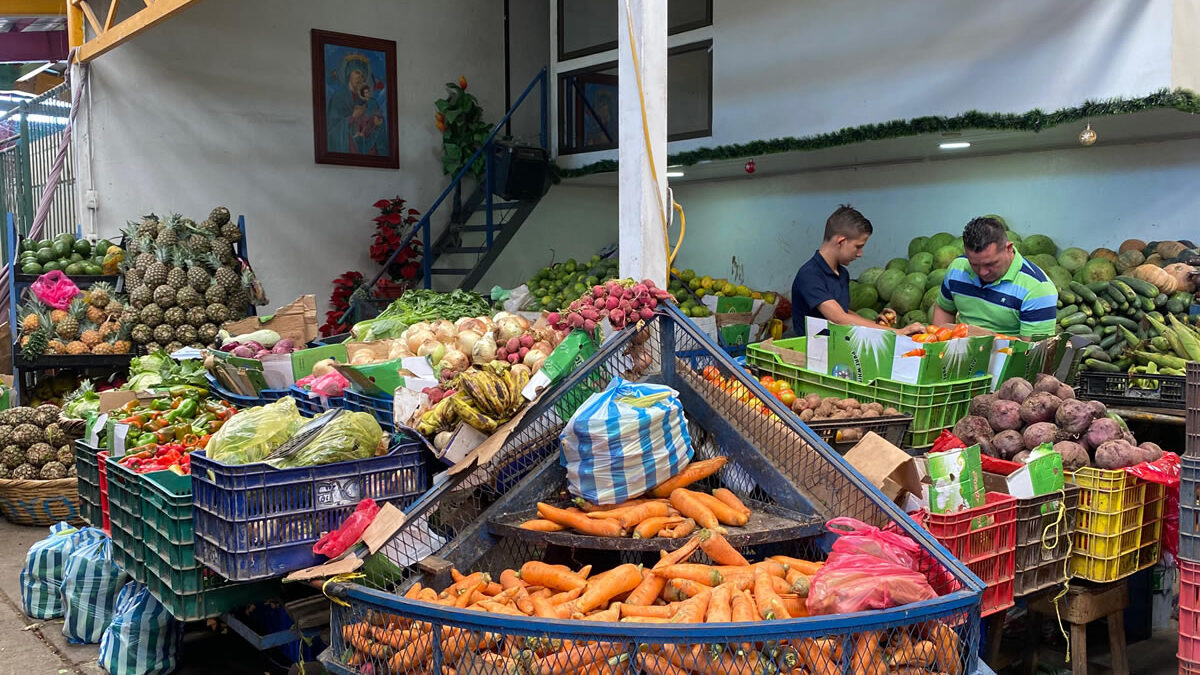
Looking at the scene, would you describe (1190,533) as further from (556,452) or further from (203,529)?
(203,529)

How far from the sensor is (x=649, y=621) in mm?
2602

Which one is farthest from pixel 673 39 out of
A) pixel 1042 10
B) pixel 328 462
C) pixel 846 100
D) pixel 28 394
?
pixel 328 462

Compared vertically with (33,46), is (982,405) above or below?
below

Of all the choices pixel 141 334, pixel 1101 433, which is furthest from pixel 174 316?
pixel 1101 433

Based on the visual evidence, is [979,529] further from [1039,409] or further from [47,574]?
[47,574]

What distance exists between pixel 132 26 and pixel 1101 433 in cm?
783

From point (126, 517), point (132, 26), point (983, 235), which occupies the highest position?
point (132, 26)

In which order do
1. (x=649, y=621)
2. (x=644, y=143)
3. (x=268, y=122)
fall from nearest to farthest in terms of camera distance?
(x=649, y=621) < (x=644, y=143) < (x=268, y=122)

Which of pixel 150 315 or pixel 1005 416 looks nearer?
pixel 1005 416

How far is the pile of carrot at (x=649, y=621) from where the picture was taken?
7.64 ft

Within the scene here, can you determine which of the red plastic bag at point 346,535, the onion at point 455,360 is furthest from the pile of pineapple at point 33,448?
the red plastic bag at point 346,535

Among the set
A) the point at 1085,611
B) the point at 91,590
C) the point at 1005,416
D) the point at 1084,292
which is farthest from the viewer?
the point at 1084,292

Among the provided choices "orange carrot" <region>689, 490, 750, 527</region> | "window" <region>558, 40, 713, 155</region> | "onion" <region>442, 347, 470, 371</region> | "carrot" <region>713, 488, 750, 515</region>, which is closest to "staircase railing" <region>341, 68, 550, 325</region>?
"window" <region>558, 40, 713, 155</region>

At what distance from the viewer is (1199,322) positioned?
585 cm
